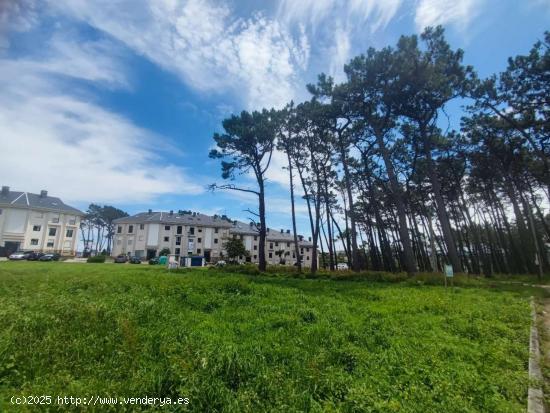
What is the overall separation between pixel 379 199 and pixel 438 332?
105 feet

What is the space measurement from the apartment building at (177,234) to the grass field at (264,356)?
51.9 m

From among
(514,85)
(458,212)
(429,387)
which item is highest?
(514,85)

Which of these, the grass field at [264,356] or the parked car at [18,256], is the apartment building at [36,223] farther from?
the grass field at [264,356]

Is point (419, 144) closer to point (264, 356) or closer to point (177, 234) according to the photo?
point (264, 356)

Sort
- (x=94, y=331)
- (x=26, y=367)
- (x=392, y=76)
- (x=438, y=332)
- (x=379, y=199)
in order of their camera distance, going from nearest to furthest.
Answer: (x=26, y=367) → (x=94, y=331) → (x=438, y=332) → (x=392, y=76) → (x=379, y=199)

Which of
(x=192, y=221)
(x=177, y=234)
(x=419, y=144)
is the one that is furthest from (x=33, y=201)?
(x=419, y=144)

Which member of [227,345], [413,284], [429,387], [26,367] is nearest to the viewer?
[429,387]

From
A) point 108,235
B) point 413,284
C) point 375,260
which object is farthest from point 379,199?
point 108,235

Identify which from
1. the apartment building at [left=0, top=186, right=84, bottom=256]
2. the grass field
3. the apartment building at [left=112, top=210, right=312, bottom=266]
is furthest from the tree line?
the apartment building at [left=0, top=186, right=84, bottom=256]

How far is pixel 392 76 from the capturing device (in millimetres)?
20531

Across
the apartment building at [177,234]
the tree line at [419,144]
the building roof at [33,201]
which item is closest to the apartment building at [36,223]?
the building roof at [33,201]

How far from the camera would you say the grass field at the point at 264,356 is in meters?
3.70

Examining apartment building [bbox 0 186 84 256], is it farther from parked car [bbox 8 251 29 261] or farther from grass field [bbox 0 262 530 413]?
grass field [bbox 0 262 530 413]

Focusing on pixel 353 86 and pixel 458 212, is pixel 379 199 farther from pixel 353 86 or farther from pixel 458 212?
pixel 353 86
